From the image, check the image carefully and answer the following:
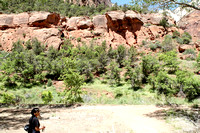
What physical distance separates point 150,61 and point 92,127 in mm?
21803

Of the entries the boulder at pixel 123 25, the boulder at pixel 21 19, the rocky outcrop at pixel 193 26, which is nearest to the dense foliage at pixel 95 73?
the boulder at pixel 21 19

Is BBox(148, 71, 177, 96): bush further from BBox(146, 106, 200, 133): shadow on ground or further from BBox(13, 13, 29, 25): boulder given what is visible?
BBox(13, 13, 29, 25): boulder

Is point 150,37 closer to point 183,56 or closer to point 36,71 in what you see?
point 183,56

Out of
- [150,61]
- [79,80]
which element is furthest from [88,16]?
[79,80]

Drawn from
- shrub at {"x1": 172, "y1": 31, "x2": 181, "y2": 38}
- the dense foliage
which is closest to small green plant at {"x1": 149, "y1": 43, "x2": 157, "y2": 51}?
the dense foliage

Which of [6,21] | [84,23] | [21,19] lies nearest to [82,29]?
[84,23]

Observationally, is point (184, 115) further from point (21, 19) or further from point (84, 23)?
point (21, 19)

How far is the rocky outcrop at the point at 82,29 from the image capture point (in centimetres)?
4272

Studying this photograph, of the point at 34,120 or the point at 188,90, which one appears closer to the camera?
the point at 34,120

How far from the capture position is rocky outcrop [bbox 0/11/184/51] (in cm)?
4272

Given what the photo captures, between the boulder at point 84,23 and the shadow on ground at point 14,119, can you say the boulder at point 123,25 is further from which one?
the shadow on ground at point 14,119

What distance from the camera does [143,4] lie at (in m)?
7.39

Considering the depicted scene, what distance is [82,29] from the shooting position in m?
47.5

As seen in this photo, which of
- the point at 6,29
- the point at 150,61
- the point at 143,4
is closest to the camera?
the point at 143,4
